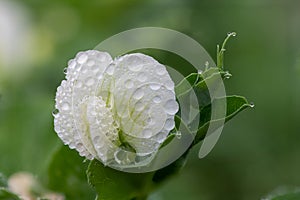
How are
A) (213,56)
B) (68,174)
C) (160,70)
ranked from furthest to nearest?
(213,56)
(68,174)
(160,70)

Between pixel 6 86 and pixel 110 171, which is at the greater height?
pixel 6 86

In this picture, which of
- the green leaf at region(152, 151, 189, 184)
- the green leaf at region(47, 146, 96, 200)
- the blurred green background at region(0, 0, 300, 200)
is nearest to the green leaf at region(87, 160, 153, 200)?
the green leaf at region(152, 151, 189, 184)

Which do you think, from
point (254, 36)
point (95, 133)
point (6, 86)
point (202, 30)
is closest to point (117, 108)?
point (95, 133)

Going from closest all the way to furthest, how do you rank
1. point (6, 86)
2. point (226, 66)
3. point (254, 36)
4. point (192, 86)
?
point (192, 86) < point (6, 86) < point (226, 66) < point (254, 36)

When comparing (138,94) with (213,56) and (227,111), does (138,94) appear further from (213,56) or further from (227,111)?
(213,56)

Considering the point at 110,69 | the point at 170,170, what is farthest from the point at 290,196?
the point at 110,69

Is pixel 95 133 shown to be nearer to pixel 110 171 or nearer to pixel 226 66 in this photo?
pixel 110 171

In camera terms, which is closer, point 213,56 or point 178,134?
point 178,134
